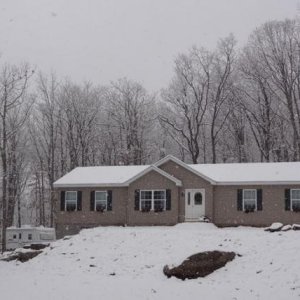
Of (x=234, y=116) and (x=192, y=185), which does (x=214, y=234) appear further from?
(x=234, y=116)

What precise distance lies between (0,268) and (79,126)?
26.8m

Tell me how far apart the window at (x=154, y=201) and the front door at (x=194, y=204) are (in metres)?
1.41

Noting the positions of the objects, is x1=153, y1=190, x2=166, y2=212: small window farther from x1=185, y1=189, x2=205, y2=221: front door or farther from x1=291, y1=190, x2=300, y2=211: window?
x1=291, y1=190, x2=300, y2=211: window

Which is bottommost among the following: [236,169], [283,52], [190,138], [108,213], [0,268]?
[0,268]

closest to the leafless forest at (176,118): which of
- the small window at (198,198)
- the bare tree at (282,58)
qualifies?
the bare tree at (282,58)

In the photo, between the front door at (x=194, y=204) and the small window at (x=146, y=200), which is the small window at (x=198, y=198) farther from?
the small window at (x=146, y=200)

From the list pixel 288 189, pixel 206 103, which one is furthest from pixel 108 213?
pixel 206 103

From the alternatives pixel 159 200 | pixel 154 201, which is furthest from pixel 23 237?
pixel 159 200

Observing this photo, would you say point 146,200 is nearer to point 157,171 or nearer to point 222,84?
point 157,171

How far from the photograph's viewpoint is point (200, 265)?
21859mm

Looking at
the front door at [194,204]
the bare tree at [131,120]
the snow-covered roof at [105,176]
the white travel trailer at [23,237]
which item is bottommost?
the white travel trailer at [23,237]

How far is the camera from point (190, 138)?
50.7m

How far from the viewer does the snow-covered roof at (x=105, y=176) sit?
3412cm

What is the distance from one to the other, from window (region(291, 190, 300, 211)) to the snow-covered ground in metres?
6.94
